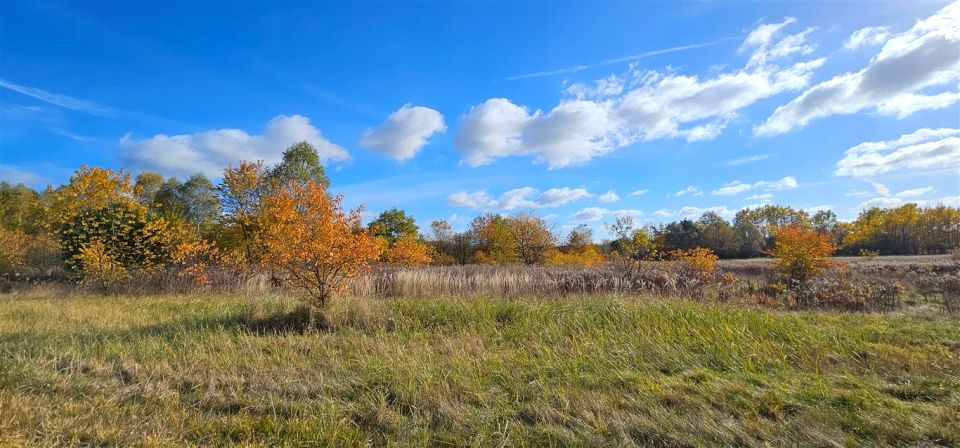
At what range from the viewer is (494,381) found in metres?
4.54

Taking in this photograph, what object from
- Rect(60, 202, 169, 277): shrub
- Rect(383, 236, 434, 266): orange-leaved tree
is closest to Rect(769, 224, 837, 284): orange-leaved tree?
Rect(383, 236, 434, 266): orange-leaved tree

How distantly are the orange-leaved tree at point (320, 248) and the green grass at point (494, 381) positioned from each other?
2.84 ft

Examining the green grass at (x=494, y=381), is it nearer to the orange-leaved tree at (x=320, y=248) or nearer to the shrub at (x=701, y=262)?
the orange-leaved tree at (x=320, y=248)

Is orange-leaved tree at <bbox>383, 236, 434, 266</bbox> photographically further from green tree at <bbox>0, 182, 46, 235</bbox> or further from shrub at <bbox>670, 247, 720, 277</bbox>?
green tree at <bbox>0, 182, 46, 235</bbox>

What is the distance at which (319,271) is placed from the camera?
27.5 feet

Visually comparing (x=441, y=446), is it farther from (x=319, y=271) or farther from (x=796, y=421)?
(x=319, y=271)

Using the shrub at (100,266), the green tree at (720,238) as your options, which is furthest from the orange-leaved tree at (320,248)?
the green tree at (720,238)

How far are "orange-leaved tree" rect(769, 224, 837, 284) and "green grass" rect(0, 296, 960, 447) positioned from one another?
8.16m

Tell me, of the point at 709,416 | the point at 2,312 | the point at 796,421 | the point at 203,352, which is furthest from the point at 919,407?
the point at 2,312

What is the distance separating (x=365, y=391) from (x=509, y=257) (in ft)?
108

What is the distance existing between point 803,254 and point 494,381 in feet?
50.2

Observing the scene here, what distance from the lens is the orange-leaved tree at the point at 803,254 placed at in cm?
1507

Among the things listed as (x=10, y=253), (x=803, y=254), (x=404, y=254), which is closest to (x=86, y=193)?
(x=404, y=254)

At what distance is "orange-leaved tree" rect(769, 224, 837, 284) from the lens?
1507cm
